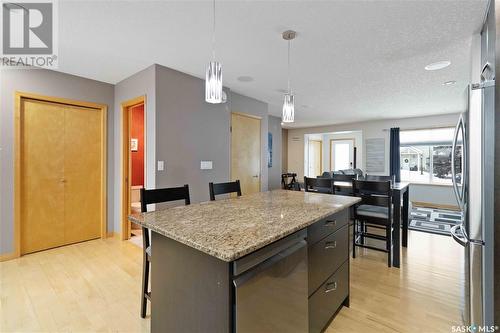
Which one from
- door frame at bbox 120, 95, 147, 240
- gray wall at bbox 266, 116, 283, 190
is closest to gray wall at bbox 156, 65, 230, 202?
door frame at bbox 120, 95, 147, 240

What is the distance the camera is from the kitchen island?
0.99 meters

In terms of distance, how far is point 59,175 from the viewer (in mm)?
3260

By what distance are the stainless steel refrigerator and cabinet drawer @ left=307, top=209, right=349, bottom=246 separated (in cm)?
79

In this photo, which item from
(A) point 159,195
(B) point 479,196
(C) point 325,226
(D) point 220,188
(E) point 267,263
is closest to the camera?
(E) point 267,263

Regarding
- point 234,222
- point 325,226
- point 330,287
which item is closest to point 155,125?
point 234,222

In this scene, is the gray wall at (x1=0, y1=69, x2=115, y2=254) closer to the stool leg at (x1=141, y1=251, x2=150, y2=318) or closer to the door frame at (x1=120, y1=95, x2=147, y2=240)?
the door frame at (x1=120, y1=95, x2=147, y2=240)

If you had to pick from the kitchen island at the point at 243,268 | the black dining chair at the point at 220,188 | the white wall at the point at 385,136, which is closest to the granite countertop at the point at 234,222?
the kitchen island at the point at 243,268

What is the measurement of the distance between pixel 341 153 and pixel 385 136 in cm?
284

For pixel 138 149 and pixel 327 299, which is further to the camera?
pixel 138 149

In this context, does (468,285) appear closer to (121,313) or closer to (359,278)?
(359,278)

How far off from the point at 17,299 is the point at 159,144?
6.27 ft

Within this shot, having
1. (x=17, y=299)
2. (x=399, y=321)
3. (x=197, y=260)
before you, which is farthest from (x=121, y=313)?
(x=399, y=321)

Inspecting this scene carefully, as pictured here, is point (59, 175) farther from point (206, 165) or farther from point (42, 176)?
point (206, 165)

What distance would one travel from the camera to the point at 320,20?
6.50 ft
